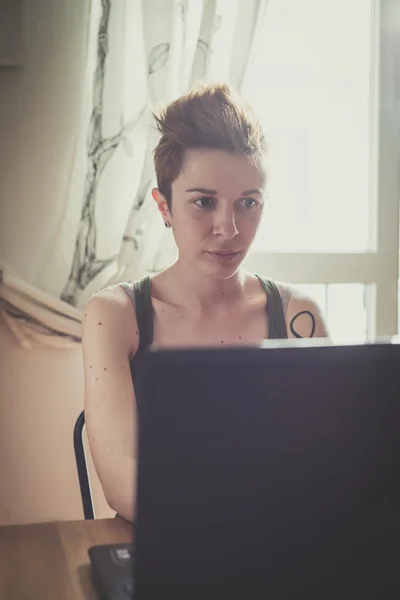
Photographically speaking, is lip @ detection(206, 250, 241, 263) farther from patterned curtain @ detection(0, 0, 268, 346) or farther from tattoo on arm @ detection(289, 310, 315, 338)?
patterned curtain @ detection(0, 0, 268, 346)

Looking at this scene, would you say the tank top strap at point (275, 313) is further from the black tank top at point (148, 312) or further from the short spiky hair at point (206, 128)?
the short spiky hair at point (206, 128)

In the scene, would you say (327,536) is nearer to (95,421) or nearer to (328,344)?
(328,344)

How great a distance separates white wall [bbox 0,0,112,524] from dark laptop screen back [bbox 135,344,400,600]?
1537mm

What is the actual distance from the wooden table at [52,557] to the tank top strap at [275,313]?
681 mm

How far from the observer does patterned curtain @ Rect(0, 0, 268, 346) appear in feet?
6.55

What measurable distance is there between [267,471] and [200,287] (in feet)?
3.67

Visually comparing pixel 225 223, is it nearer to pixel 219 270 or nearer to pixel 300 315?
pixel 219 270

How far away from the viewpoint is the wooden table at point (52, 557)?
833mm

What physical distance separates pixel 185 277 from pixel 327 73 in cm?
99

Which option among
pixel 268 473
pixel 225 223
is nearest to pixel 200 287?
pixel 225 223

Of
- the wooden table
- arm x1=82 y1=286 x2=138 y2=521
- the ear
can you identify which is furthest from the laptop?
the ear

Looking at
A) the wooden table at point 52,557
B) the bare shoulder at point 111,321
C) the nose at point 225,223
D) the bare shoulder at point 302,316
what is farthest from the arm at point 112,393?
the bare shoulder at point 302,316

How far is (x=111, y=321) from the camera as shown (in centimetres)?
151

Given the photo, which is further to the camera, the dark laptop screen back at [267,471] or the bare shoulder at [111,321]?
the bare shoulder at [111,321]
